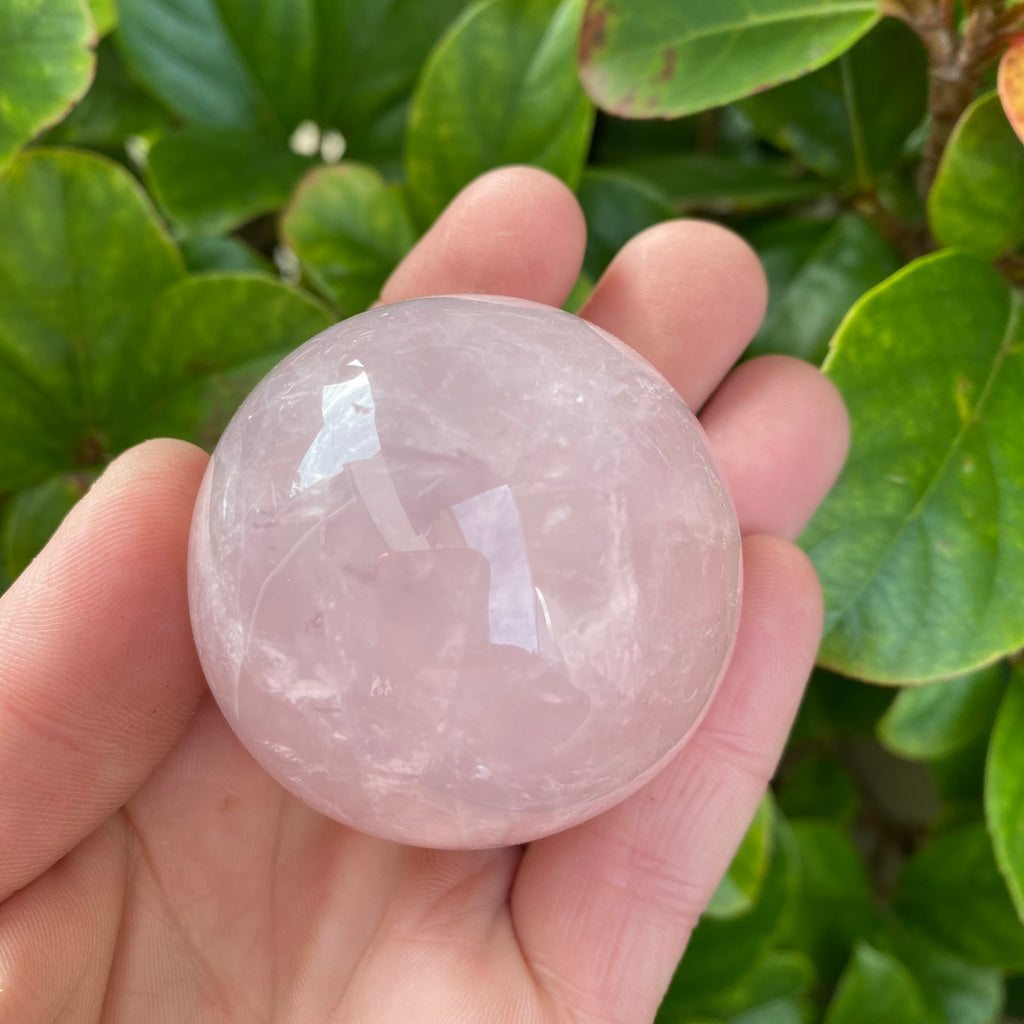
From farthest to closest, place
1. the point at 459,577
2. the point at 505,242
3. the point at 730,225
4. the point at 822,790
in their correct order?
the point at 822,790, the point at 730,225, the point at 505,242, the point at 459,577

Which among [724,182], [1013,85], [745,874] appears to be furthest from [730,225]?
[745,874]

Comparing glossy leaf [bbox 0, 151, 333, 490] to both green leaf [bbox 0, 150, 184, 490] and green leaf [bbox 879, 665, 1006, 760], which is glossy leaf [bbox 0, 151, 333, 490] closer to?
green leaf [bbox 0, 150, 184, 490]

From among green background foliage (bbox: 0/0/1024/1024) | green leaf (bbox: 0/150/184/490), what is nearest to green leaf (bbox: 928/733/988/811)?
green background foliage (bbox: 0/0/1024/1024)

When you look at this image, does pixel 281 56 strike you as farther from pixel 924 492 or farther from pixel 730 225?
pixel 924 492

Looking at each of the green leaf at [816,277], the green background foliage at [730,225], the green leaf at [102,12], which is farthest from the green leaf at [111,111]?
the green leaf at [816,277]

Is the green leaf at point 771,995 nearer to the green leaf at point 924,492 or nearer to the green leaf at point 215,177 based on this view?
the green leaf at point 924,492

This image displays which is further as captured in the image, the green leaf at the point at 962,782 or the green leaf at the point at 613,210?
the green leaf at the point at 962,782
